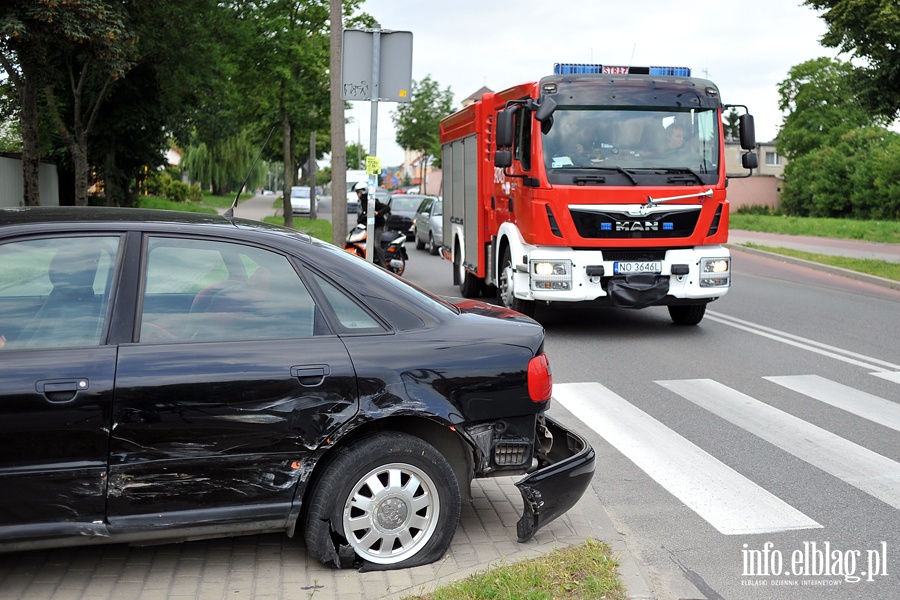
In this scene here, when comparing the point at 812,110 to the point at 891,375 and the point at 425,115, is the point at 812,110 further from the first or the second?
the point at 891,375

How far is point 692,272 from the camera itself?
37.0ft

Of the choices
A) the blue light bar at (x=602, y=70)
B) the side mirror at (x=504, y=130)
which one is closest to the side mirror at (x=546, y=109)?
the side mirror at (x=504, y=130)

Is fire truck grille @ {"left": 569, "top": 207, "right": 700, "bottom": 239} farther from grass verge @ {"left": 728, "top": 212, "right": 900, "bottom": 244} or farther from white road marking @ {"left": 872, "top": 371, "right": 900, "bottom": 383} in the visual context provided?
grass verge @ {"left": 728, "top": 212, "right": 900, "bottom": 244}

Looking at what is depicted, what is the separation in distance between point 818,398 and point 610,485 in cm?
328

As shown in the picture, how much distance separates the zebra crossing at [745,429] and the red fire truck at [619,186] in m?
2.38

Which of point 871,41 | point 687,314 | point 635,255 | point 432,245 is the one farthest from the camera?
point 432,245

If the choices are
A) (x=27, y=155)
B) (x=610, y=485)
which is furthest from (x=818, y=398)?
(x=27, y=155)

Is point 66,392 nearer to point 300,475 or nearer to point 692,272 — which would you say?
point 300,475

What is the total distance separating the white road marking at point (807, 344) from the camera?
9.85m

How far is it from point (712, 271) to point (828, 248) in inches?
672

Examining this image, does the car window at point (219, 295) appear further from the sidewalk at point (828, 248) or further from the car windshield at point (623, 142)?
the sidewalk at point (828, 248)

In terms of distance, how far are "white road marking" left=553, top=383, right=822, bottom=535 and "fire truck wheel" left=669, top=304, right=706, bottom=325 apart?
14.3ft

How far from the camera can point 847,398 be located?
822 cm

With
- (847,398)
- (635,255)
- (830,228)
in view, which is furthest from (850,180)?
(847,398)
